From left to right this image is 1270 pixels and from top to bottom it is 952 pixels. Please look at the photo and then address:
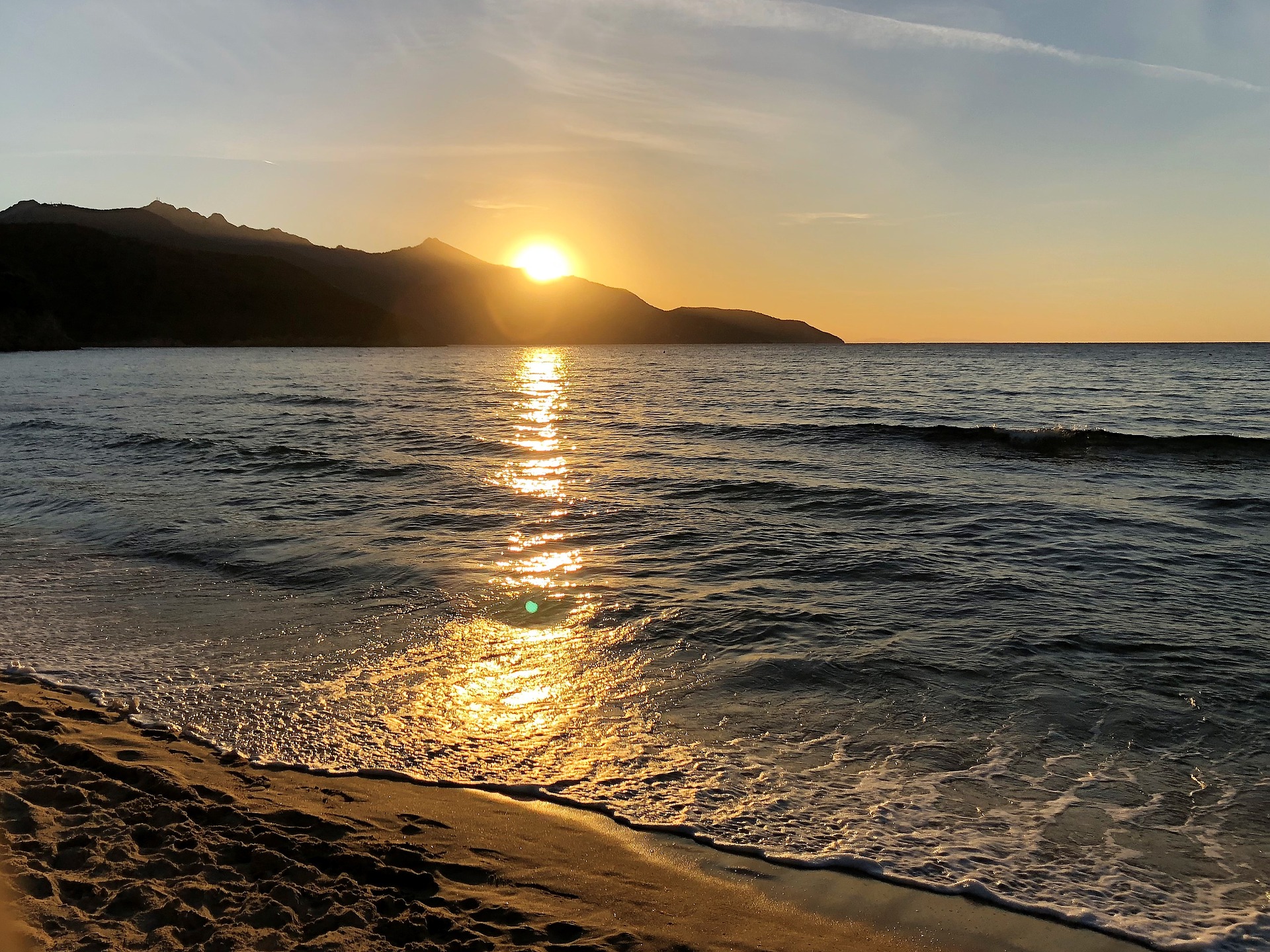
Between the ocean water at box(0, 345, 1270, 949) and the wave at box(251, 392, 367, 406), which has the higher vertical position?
the wave at box(251, 392, 367, 406)

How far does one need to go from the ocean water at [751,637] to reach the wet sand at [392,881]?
0.27 metres

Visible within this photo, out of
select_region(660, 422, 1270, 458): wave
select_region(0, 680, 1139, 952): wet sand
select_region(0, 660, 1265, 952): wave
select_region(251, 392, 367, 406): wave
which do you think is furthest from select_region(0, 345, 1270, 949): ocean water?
select_region(251, 392, 367, 406): wave

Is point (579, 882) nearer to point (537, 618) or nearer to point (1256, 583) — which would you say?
point (537, 618)

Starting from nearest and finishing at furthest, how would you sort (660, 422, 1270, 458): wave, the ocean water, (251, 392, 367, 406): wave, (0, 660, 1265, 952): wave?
(0, 660, 1265, 952): wave < the ocean water < (660, 422, 1270, 458): wave < (251, 392, 367, 406): wave

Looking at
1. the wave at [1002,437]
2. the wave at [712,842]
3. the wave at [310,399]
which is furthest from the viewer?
the wave at [310,399]

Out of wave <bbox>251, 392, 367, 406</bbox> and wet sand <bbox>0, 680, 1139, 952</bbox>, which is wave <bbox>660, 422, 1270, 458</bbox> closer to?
wave <bbox>251, 392, 367, 406</bbox>

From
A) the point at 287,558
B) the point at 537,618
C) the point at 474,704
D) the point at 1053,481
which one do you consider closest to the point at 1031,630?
the point at 537,618

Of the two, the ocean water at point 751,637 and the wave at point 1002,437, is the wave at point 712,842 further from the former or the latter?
the wave at point 1002,437

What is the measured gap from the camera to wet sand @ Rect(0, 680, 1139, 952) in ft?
11.1

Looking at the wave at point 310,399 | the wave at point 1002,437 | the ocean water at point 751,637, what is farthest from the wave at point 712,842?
the wave at point 310,399

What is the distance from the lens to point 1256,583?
9.09 m

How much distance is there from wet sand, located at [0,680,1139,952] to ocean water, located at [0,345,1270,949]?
0.27 metres

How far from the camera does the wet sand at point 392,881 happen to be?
133 inches

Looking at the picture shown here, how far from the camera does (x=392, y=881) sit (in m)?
3.73
